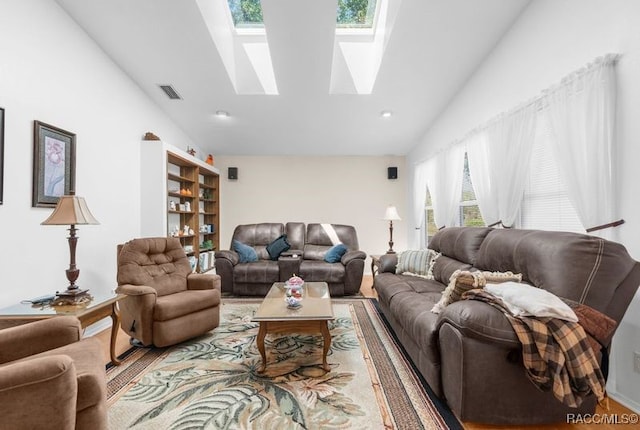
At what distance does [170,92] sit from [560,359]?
4351mm

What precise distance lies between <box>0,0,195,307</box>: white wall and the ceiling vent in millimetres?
282

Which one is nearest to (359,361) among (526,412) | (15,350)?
(526,412)

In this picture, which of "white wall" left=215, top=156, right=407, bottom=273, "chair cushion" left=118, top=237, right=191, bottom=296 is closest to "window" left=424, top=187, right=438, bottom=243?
"white wall" left=215, top=156, right=407, bottom=273

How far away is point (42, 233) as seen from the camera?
2.35m

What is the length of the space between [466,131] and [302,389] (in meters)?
3.20

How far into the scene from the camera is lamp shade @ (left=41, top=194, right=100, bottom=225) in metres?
2.05

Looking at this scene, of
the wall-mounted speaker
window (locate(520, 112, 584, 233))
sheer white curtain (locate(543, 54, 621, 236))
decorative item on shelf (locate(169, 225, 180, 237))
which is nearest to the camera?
sheer white curtain (locate(543, 54, 621, 236))

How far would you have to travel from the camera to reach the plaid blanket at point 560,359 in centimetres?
132

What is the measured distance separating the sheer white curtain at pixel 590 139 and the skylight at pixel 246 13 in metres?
2.89

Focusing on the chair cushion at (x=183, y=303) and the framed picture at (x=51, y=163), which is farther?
the chair cushion at (x=183, y=303)

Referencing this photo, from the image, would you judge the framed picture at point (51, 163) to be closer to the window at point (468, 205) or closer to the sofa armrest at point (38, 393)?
the sofa armrest at point (38, 393)

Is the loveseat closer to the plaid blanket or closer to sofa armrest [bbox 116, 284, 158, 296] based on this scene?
the plaid blanket

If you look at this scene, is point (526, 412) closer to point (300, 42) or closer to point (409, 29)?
point (409, 29)

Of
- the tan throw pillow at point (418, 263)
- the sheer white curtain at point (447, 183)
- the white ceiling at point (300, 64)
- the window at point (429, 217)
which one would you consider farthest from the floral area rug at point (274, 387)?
the white ceiling at point (300, 64)
